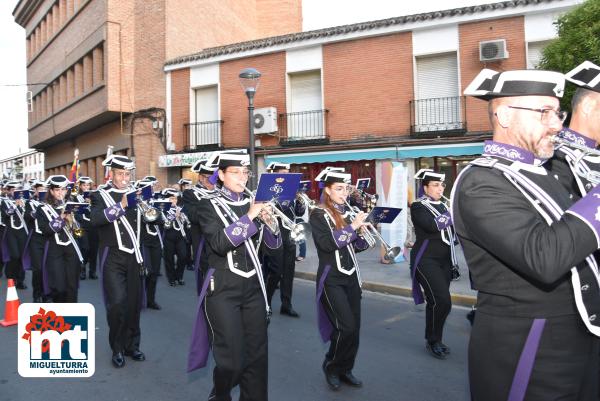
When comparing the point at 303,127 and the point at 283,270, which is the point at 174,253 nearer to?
the point at 283,270

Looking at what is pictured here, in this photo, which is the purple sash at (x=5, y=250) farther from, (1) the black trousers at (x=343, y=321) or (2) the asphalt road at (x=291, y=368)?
(1) the black trousers at (x=343, y=321)

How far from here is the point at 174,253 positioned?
1091 centimetres

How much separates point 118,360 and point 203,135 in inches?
651

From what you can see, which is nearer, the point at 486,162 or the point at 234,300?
the point at 486,162

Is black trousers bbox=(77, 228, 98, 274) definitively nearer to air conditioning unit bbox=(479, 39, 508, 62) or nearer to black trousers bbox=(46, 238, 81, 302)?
black trousers bbox=(46, 238, 81, 302)

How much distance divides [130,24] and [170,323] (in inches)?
736

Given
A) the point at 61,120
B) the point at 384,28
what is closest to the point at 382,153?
the point at 384,28

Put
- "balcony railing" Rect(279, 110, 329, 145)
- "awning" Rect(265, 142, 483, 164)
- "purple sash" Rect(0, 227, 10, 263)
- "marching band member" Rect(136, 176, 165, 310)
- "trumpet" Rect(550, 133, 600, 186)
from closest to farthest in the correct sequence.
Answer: "trumpet" Rect(550, 133, 600, 186) < "marching band member" Rect(136, 176, 165, 310) < "purple sash" Rect(0, 227, 10, 263) < "awning" Rect(265, 142, 483, 164) < "balcony railing" Rect(279, 110, 329, 145)

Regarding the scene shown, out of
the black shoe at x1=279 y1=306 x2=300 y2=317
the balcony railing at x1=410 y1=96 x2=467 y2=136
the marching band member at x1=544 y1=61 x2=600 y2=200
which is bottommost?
the black shoe at x1=279 y1=306 x2=300 y2=317

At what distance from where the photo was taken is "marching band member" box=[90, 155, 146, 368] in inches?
223

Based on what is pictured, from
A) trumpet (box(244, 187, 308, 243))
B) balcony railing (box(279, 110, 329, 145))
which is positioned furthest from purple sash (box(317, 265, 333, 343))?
balcony railing (box(279, 110, 329, 145))

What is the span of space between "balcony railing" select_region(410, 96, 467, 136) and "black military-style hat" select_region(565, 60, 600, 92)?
1337 cm

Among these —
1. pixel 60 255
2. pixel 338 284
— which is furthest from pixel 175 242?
pixel 338 284

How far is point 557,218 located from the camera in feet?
6.50
